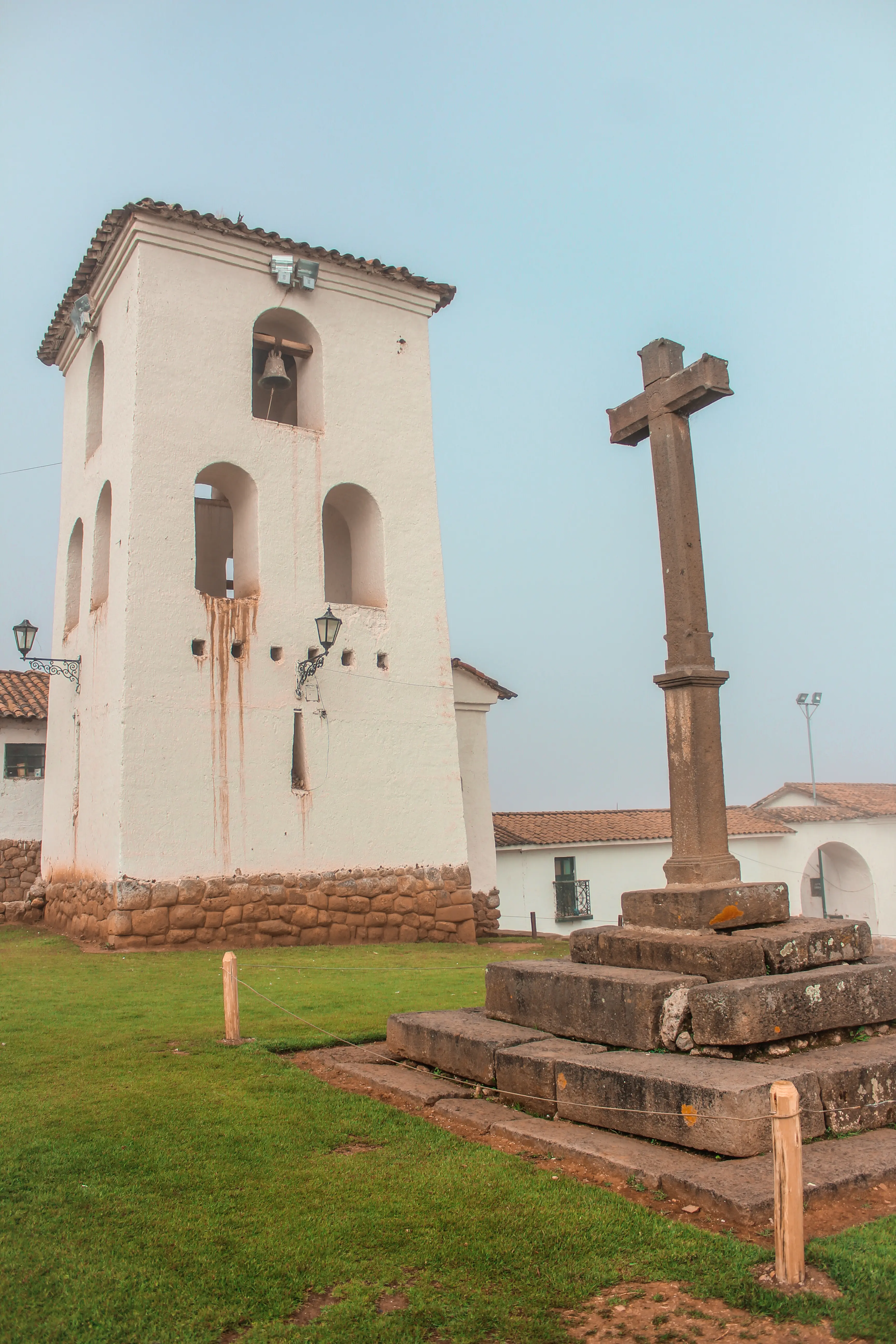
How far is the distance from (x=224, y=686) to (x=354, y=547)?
3.50 metres

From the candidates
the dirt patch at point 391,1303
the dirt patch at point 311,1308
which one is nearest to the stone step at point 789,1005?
the dirt patch at point 391,1303

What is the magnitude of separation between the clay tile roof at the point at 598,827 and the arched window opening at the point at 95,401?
11.9m

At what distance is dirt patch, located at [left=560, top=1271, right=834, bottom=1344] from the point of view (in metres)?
2.72

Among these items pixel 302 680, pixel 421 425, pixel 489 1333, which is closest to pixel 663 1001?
pixel 489 1333

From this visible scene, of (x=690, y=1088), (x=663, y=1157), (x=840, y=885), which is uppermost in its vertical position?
(x=690, y=1088)

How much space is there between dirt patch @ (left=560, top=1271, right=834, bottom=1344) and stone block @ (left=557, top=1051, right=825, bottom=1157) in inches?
37.0

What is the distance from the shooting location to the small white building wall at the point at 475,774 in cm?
1670

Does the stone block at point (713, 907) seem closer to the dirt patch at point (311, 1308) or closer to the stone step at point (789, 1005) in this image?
the stone step at point (789, 1005)

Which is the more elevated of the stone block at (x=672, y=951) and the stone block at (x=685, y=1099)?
the stone block at (x=672, y=951)

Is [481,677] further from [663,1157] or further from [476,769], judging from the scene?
[663,1157]

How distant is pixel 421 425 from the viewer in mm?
15172

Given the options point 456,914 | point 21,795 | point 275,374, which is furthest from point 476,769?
point 21,795

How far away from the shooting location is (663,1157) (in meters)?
3.96

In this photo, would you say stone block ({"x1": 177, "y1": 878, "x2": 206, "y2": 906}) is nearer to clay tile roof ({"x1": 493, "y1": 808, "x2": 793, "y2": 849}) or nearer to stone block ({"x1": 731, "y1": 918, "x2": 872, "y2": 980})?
stone block ({"x1": 731, "y1": 918, "x2": 872, "y2": 980})
